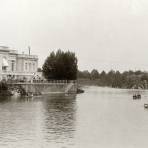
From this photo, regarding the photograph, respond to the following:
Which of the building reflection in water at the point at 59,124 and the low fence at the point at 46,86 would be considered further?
the low fence at the point at 46,86

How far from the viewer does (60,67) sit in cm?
13025

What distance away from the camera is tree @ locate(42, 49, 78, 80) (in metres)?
130

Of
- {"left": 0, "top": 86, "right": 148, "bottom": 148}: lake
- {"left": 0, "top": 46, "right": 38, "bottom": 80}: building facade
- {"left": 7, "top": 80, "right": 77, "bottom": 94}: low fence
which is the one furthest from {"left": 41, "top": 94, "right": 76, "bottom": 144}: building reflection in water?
{"left": 0, "top": 46, "right": 38, "bottom": 80}: building facade

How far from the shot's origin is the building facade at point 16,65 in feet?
387

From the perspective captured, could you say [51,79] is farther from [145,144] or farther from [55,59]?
[145,144]

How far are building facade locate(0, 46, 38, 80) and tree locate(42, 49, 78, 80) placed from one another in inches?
132

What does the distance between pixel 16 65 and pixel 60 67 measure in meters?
11.1

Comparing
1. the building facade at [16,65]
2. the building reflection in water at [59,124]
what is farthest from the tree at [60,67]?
the building reflection in water at [59,124]

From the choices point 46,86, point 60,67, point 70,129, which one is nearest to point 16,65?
point 46,86

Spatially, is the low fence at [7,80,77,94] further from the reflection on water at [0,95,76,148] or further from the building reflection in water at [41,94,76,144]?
the reflection on water at [0,95,76,148]

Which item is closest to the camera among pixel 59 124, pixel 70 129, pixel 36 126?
pixel 70 129

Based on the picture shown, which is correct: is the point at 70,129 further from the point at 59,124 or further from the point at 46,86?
the point at 46,86

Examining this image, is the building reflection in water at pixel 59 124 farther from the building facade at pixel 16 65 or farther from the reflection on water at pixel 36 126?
the building facade at pixel 16 65

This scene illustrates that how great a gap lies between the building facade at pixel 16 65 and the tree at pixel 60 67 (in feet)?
11.0
